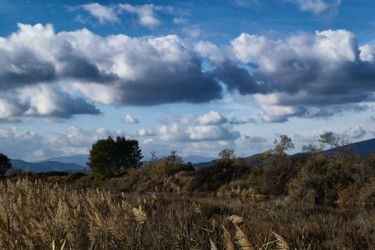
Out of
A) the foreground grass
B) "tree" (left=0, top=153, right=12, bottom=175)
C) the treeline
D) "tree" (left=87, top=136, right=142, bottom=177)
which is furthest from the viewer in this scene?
"tree" (left=0, top=153, right=12, bottom=175)

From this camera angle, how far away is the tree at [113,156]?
62.2 meters

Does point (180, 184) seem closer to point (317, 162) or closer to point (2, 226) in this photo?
point (317, 162)

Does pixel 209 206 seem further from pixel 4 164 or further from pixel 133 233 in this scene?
pixel 4 164

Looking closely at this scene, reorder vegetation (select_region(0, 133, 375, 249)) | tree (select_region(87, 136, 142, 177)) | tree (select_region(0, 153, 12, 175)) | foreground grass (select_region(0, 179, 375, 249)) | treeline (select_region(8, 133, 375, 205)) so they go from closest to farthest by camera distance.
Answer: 1. foreground grass (select_region(0, 179, 375, 249))
2. vegetation (select_region(0, 133, 375, 249))
3. treeline (select_region(8, 133, 375, 205))
4. tree (select_region(87, 136, 142, 177))
5. tree (select_region(0, 153, 12, 175))

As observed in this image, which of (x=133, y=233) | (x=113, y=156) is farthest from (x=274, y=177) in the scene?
(x=113, y=156)

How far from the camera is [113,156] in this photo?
64.4 metres

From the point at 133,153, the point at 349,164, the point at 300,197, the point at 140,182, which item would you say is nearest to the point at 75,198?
the point at 300,197

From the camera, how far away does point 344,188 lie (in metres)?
30.7

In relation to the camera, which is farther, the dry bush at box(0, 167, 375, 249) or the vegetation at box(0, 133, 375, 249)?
the vegetation at box(0, 133, 375, 249)

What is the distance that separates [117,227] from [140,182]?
139ft

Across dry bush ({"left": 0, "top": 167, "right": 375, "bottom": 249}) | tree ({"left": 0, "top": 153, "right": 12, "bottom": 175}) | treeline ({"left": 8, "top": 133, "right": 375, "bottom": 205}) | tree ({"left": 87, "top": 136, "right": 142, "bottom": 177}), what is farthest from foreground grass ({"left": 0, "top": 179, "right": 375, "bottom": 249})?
tree ({"left": 0, "top": 153, "right": 12, "bottom": 175})

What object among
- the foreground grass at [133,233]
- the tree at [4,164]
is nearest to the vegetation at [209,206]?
the foreground grass at [133,233]

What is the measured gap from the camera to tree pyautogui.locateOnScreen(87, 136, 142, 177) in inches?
2451

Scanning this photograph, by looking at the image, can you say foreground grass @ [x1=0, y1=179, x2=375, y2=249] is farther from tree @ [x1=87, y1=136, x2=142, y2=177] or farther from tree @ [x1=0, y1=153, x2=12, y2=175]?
tree @ [x1=0, y1=153, x2=12, y2=175]
